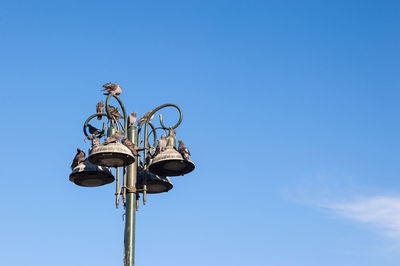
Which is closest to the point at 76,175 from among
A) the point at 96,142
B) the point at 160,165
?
the point at 96,142

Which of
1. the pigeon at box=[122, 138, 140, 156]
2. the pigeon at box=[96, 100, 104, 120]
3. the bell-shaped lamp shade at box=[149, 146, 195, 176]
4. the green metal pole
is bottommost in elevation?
the green metal pole

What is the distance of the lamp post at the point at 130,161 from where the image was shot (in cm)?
1240

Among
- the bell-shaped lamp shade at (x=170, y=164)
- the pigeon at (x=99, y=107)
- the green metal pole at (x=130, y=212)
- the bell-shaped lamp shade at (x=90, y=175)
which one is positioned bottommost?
the green metal pole at (x=130, y=212)

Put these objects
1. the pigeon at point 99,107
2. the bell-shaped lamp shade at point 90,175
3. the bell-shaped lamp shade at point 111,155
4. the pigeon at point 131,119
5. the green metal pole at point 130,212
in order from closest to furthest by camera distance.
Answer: the green metal pole at point 130,212, the bell-shaped lamp shade at point 111,155, the bell-shaped lamp shade at point 90,175, the pigeon at point 131,119, the pigeon at point 99,107

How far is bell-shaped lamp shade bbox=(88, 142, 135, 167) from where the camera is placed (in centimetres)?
1224

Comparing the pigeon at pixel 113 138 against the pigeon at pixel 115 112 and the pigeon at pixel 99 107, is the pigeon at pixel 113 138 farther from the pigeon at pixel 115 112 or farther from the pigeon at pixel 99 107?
the pigeon at pixel 99 107

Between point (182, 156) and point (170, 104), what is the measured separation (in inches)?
41.9

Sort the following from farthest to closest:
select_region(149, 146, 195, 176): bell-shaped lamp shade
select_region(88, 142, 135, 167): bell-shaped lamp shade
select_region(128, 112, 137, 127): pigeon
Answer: select_region(128, 112, 137, 127): pigeon, select_region(149, 146, 195, 176): bell-shaped lamp shade, select_region(88, 142, 135, 167): bell-shaped lamp shade

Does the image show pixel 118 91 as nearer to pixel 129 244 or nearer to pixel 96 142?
pixel 96 142

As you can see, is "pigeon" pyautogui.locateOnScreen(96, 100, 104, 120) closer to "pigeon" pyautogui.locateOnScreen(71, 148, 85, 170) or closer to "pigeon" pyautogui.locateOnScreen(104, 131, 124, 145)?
"pigeon" pyautogui.locateOnScreen(71, 148, 85, 170)

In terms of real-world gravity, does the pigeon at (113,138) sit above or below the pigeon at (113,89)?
below

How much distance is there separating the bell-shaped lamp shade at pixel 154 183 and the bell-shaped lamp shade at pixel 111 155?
2.13 feet

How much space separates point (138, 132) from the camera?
44.2 ft

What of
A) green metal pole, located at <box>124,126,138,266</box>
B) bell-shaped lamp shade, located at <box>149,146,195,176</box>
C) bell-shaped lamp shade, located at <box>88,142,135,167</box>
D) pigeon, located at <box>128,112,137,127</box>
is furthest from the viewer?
pigeon, located at <box>128,112,137,127</box>
